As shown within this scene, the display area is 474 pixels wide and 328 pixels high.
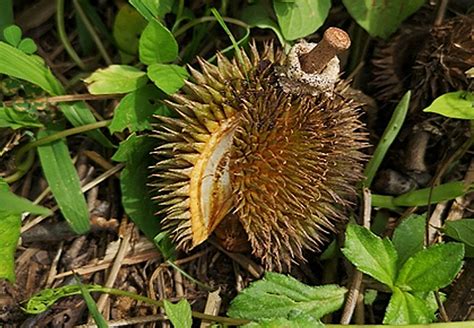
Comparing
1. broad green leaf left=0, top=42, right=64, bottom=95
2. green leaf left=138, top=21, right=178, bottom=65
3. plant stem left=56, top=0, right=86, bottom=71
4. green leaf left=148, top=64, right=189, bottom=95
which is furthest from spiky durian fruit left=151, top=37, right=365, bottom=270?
plant stem left=56, top=0, right=86, bottom=71

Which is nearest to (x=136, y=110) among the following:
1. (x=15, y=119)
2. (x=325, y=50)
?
(x=15, y=119)

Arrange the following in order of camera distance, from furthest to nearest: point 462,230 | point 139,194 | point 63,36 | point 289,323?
point 63,36, point 139,194, point 462,230, point 289,323

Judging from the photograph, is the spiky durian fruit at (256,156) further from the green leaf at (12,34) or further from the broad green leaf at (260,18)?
the green leaf at (12,34)

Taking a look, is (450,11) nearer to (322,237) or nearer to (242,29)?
(242,29)

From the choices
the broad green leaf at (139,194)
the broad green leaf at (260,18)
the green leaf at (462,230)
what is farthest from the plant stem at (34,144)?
the green leaf at (462,230)

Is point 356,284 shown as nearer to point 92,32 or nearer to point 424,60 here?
point 424,60

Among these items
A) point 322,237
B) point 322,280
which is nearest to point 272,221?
point 322,237
